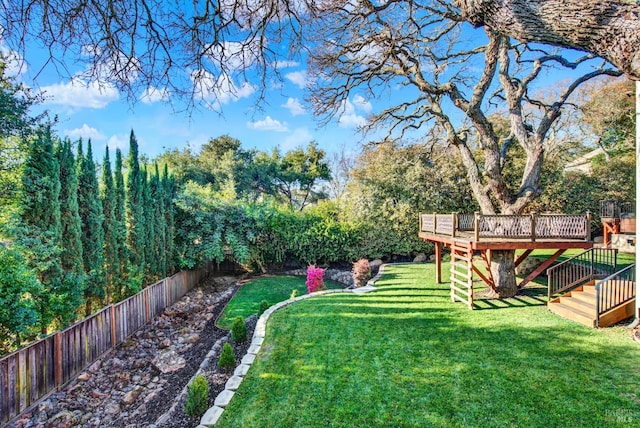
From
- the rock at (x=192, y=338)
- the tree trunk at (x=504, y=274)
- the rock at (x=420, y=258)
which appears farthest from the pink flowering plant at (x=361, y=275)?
the rock at (x=192, y=338)

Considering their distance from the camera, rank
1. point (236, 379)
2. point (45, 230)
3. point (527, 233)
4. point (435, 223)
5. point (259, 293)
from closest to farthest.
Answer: point (236, 379) → point (45, 230) → point (527, 233) → point (435, 223) → point (259, 293)

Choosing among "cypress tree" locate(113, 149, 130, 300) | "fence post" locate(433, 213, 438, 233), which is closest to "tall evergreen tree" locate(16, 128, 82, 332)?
"cypress tree" locate(113, 149, 130, 300)

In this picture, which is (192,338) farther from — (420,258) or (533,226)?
(420,258)

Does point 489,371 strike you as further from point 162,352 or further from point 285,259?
point 285,259

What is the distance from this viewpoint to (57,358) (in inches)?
205

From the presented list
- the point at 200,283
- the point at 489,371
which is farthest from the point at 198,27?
the point at 200,283

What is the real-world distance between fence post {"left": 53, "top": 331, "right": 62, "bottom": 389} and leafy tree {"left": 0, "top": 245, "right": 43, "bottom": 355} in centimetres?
49

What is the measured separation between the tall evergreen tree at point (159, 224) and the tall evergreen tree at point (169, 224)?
1.43 ft

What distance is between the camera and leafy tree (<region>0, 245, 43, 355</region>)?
4348 millimetres

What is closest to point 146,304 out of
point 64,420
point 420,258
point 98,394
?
point 98,394

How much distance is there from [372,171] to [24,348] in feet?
43.2

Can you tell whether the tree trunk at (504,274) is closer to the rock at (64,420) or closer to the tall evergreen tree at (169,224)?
the rock at (64,420)

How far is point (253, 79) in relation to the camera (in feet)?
10.5

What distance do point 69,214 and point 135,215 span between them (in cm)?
292
